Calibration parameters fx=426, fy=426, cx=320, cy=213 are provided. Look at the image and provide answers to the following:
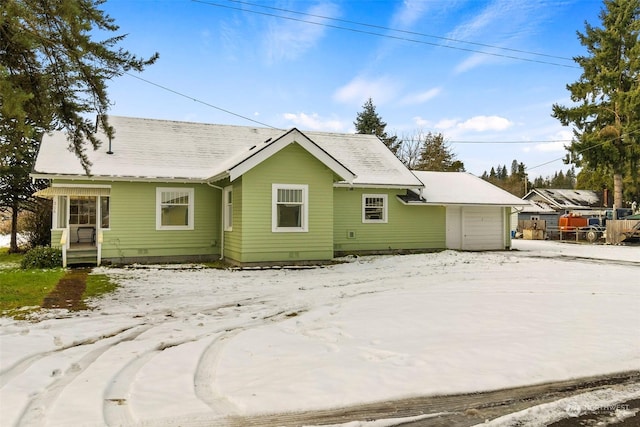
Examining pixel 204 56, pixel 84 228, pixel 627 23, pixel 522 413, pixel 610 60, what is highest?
pixel 627 23

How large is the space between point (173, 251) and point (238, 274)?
158 inches

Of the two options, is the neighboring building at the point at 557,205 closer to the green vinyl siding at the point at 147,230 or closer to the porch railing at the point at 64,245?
the green vinyl siding at the point at 147,230

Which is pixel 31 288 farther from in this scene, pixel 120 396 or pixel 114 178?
pixel 120 396

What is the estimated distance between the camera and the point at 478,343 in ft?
18.4

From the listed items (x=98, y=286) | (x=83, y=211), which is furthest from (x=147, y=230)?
(x=98, y=286)

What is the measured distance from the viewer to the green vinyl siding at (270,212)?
13836mm

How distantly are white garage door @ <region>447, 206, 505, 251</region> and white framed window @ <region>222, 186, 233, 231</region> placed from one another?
9.99 metres

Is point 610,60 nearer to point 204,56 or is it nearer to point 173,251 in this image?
point 204,56

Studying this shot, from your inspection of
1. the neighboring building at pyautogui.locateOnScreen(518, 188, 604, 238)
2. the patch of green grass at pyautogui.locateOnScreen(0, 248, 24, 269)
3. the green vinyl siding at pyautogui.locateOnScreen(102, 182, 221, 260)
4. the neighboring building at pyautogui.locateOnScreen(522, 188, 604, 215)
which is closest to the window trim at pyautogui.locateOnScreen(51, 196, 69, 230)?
the green vinyl siding at pyautogui.locateOnScreen(102, 182, 221, 260)

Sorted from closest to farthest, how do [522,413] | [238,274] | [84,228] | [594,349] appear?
1. [522,413]
2. [594,349]
3. [238,274]
4. [84,228]

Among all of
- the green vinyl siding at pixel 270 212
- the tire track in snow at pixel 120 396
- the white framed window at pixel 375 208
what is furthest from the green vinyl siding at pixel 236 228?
the tire track in snow at pixel 120 396

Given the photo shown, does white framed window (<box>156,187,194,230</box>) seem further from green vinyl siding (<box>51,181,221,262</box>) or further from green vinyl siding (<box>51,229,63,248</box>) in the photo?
green vinyl siding (<box>51,229,63,248</box>)

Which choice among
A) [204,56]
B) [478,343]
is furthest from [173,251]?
[478,343]

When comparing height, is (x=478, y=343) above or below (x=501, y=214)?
below
